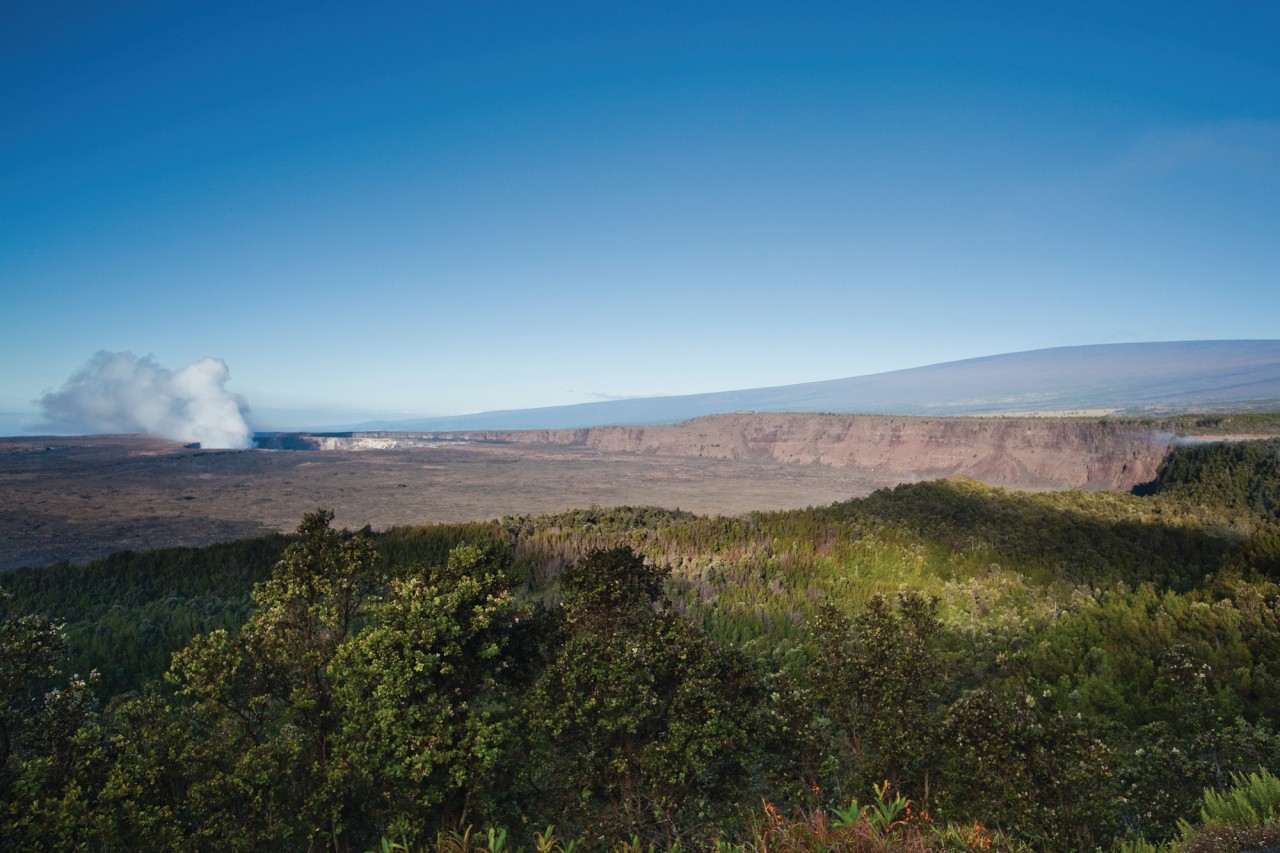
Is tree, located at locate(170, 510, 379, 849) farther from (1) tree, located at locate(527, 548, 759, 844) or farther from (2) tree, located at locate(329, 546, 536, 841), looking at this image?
(1) tree, located at locate(527, 548, 759, 844)

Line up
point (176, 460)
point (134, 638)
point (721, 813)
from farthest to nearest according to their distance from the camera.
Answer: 1. point (176, 460)
2. point (134, 638)
3. point (721, 813)

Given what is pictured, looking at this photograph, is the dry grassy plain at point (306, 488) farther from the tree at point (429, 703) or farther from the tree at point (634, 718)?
the tree at point (634, 718)

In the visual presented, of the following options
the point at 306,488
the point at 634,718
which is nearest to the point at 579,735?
the point at 634,718

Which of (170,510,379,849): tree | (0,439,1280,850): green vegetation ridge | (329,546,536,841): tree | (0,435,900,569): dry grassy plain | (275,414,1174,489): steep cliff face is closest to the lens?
(0,439,1280,850): green vegetation ridge

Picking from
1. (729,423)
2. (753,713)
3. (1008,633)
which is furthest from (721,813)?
(729,423)

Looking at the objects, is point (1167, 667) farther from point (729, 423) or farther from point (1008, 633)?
point (729, 423)

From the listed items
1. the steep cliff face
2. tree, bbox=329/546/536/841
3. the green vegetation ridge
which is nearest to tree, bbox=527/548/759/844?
the green vegetation ridge

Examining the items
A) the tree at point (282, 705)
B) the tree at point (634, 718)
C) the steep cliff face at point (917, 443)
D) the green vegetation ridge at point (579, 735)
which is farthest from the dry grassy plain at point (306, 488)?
the tree at point (634, 718)
